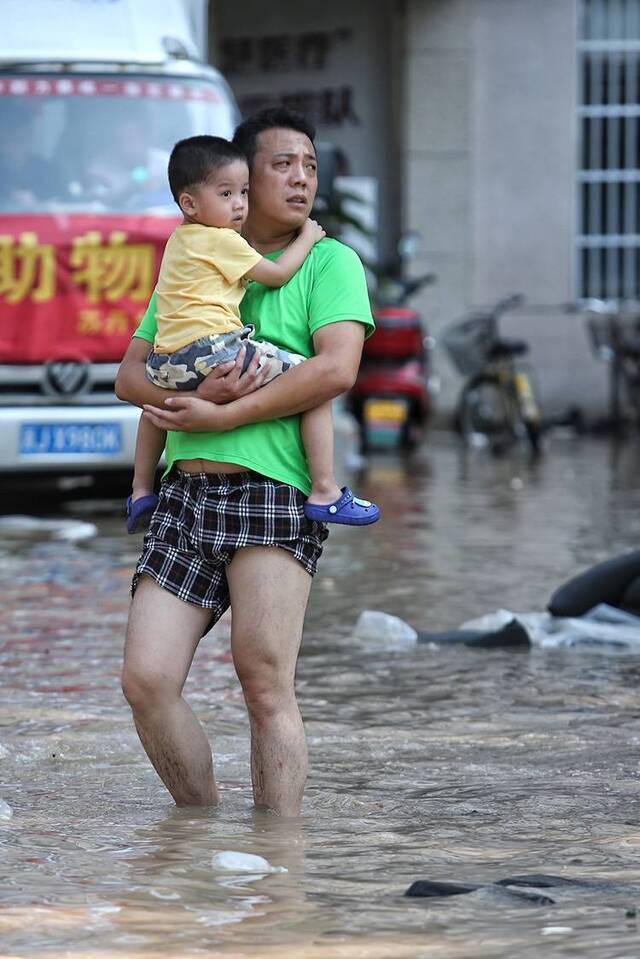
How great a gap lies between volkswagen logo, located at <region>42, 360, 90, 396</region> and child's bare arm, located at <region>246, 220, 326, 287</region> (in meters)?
6.38

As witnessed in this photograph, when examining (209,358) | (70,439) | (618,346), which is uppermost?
(209,358)

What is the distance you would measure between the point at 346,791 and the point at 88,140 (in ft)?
21.8

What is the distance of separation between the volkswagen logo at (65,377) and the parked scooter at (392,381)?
263 inches

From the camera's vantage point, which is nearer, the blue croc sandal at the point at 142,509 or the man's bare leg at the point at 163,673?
the man's bare leg at the point at 163,673

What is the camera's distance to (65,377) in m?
10.5

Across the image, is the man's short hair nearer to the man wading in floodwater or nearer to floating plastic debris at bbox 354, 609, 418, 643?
the man wading in floodwater

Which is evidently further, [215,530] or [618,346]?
[618,346]

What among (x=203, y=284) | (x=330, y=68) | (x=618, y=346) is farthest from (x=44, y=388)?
(x=330, y=68)

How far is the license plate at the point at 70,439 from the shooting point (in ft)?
34.0

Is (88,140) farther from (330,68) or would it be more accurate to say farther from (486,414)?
(330,68)

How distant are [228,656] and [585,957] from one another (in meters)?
3.66

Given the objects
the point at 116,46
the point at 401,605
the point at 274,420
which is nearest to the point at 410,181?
the point at 116,46

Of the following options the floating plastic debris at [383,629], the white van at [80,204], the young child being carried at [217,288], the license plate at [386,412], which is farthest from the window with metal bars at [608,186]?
the young child being carried at [217,288]

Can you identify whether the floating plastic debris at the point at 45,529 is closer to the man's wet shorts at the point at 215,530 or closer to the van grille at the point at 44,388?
the van grille at the point at 44,388
